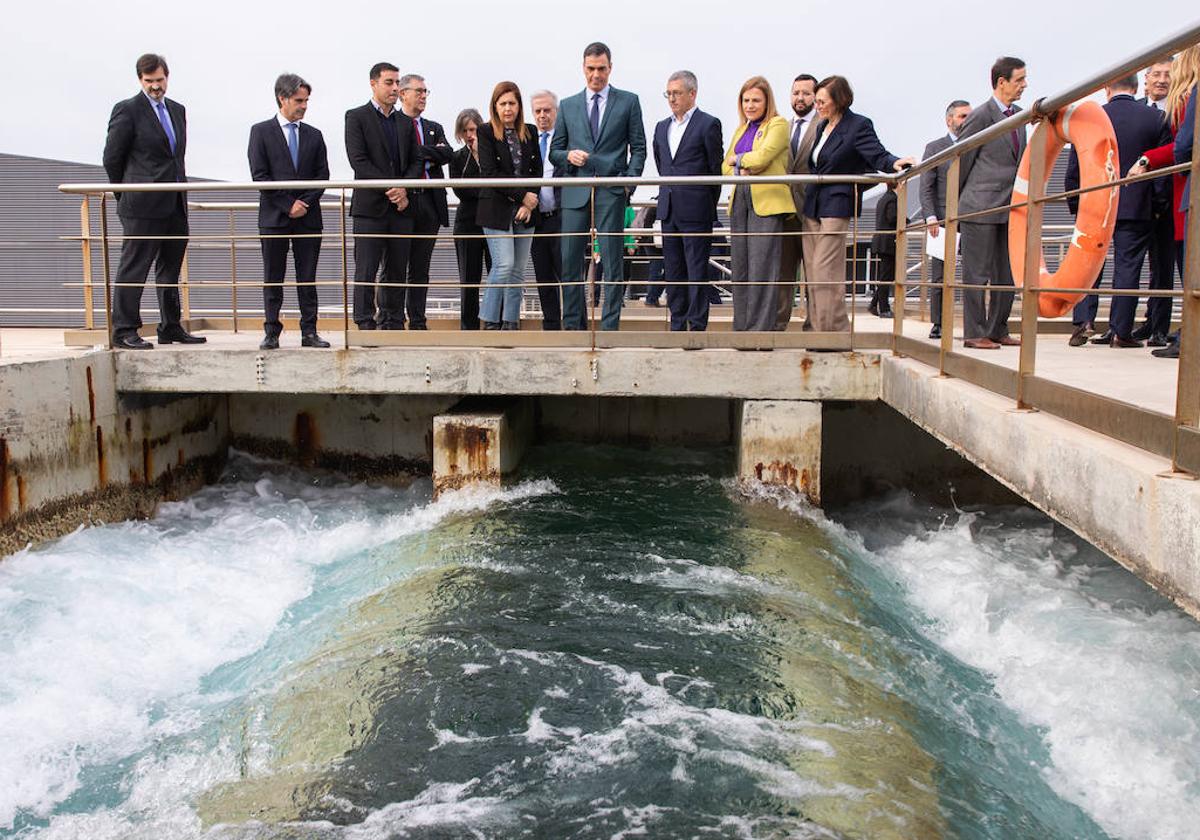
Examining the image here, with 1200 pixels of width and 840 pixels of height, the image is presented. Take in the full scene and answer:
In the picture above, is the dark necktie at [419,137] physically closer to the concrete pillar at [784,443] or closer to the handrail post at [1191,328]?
the concrete pillar at [784,443]

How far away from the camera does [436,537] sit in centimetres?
651

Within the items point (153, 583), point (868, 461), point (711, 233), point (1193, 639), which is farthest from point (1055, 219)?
point (153, 583)

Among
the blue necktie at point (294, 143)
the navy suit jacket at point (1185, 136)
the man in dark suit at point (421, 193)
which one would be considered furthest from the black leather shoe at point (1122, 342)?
the blue necktie at point (294, 143)

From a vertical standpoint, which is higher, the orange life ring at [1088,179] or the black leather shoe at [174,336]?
the orange life ring at [1088,179]

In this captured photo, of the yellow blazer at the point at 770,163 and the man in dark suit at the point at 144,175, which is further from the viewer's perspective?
the man in dark suit at the point at 144,175

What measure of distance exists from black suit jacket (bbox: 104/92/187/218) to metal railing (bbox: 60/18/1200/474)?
21cm

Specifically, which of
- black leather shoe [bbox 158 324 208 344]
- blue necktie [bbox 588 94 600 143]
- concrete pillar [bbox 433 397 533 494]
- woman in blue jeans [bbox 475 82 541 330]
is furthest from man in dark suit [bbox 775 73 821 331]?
black leather shoe [bbox 158 324 208 344]

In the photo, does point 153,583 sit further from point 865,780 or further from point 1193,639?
point 1193,639

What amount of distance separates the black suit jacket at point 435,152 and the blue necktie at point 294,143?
2.66 ft

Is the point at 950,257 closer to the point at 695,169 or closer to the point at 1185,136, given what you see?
the point at 1185,136

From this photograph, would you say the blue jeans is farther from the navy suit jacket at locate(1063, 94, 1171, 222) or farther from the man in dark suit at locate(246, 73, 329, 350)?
the navy suit jacket at locate(1063, 94, 1171, 222)

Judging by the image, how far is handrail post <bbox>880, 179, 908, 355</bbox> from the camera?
6.39m

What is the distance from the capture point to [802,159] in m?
7.59

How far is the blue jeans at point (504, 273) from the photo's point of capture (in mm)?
7934
